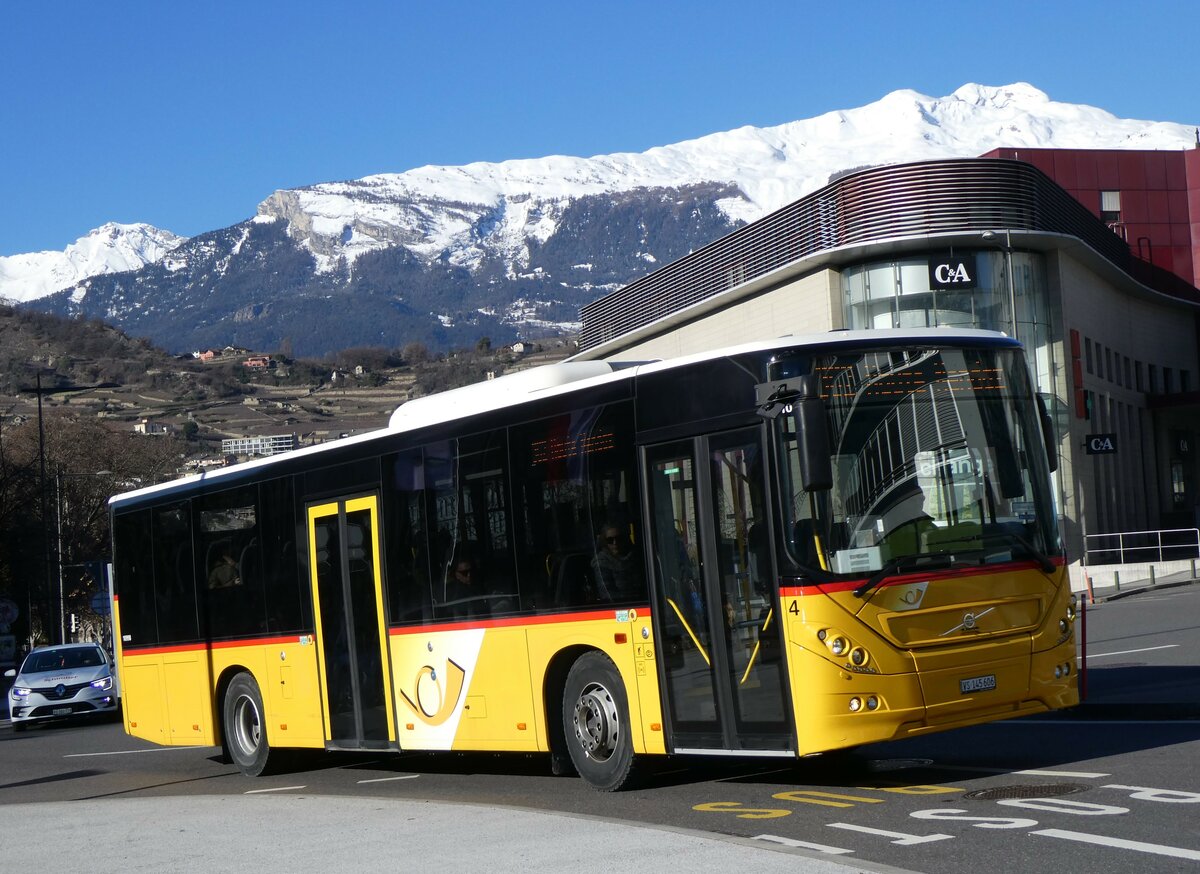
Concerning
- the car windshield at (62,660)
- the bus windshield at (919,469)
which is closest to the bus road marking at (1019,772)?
the bus windshield at (919,469)

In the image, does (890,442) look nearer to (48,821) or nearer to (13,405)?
(48,821)

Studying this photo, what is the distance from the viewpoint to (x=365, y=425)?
125 meters

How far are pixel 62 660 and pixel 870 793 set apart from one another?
21528 millimetres

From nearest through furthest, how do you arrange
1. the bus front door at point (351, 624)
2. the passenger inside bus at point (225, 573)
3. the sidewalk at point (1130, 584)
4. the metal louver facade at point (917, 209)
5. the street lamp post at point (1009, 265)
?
the bus front door at point (351, 624)
the passenger inside bus at point (225, 573)
the sidewalk at point (1130, 584)
the street lamp post at point (1009, 265)
the metal louver facade at point (917, 209)

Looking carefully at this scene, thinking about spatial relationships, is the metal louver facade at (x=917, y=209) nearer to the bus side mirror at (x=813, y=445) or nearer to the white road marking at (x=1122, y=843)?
the bus side mirror at (x=813, y=445)

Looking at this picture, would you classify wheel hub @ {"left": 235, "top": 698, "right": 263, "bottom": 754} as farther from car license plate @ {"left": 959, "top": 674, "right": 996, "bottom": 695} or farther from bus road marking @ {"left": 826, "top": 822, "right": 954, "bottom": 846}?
bus road marking @ {"left": 826, "top": 822, "right": 954, "bottom": 846}

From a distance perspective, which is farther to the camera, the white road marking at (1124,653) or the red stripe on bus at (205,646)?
the white road marking at (1124,653)

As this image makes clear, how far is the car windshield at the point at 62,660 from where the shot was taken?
2822cm

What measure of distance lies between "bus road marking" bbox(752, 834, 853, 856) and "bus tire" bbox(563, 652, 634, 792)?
7.92 feet

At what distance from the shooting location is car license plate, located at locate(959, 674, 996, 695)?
10273 mm

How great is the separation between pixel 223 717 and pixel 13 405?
11311cm

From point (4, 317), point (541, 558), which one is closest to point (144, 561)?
point (541, 558)

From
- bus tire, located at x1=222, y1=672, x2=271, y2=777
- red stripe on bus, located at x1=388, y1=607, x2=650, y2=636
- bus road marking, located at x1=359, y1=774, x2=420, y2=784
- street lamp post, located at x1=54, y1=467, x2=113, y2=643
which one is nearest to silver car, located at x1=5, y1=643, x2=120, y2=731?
bus tire, located at x1=222, y1=672, x2=271, y2=777

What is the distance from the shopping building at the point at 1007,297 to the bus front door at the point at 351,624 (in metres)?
22.3
